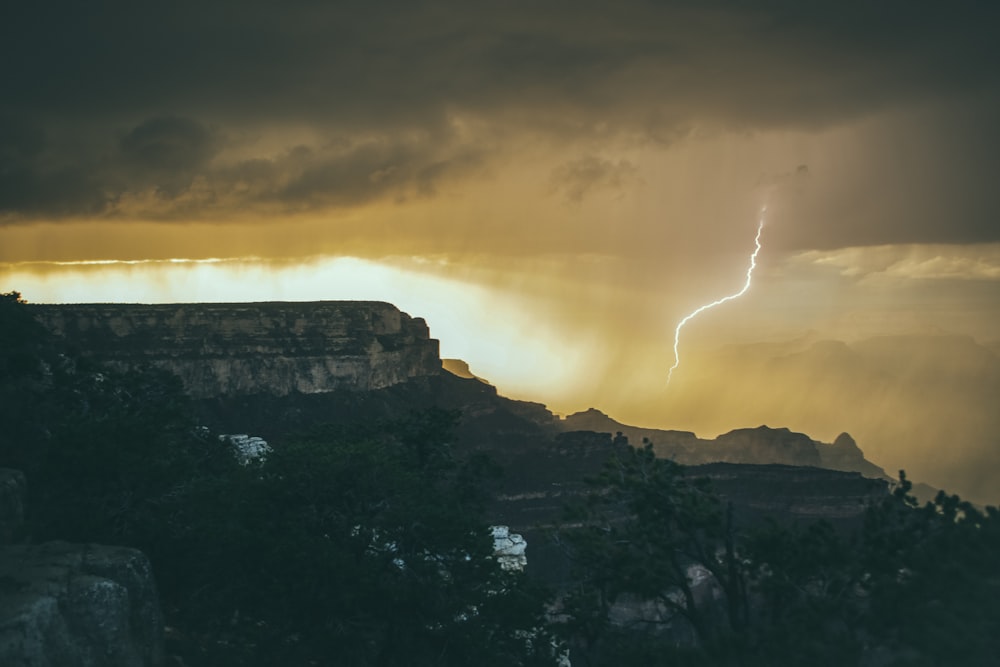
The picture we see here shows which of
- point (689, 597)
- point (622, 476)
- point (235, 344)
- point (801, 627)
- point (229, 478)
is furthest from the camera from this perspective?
point (235, 344)

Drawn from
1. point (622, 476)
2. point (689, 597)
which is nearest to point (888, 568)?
point (689, 597)

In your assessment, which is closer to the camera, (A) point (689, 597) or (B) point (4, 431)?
(A) point (689, 597)

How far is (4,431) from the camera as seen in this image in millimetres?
52312

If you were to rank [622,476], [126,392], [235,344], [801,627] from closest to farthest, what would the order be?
[801,627]
[622,476]
[126,392]
[235,344]

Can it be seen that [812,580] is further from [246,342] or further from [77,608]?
[246,342]

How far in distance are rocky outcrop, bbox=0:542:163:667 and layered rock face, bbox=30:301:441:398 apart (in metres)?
85.8

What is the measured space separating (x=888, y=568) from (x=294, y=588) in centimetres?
2153

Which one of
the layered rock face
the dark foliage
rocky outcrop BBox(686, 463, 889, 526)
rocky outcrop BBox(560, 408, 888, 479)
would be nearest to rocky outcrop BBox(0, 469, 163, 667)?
the dark foliage

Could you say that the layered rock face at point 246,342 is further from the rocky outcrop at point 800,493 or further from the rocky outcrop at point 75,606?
the rocky outcrop at point 75,606

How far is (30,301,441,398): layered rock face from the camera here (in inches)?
4779

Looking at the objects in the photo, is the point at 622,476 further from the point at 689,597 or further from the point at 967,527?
the point at 967,527

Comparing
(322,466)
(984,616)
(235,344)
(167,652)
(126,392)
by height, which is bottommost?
(167,652)

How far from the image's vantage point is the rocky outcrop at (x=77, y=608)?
3086 cm

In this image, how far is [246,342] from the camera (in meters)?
131
